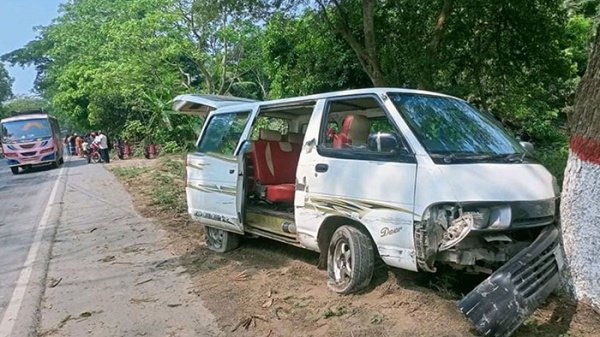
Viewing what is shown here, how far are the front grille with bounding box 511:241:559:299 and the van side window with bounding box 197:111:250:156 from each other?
3721 millimetres

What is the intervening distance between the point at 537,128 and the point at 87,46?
98.4 ft

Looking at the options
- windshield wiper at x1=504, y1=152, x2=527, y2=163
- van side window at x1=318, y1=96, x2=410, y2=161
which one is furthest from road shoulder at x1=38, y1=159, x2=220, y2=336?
windshield wiper at x1=504, y1=152, x2=527, y2=163

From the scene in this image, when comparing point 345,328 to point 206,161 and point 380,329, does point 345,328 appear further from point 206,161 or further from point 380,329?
point 206,161

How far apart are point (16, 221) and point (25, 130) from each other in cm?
1562

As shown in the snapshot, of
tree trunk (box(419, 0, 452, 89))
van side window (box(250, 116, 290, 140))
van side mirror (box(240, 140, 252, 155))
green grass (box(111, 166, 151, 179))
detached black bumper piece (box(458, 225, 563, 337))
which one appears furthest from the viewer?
green grass (box(111, 166, 151, 179))

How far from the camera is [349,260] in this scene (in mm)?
4664

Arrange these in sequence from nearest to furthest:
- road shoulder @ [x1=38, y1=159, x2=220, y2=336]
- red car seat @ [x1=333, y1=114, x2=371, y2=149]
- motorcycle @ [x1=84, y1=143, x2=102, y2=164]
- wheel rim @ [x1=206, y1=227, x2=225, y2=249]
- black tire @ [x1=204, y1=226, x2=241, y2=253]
→ road shoulder @ [x1=38, y1=159, x2=220, y2=336]
red car seat @ [x1=333, y1=114, x2=371, y2=149]
black tire @ [x1=204, y1=226, x2=241, y2=253]
wheel rim @ [x1=206, y1=227, x2=225, y2=249]
motorcycle @ [x1=84, y1=143, x2=102, y2=164]

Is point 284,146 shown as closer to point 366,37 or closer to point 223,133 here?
point 223,133

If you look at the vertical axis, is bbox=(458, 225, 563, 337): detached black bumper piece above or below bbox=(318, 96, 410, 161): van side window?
below

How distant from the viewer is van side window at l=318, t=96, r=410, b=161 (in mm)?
4246

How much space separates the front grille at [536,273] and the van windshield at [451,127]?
0.97m

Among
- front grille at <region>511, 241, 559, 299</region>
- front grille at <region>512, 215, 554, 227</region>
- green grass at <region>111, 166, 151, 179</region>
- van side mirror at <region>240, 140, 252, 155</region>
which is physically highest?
van side mirror at <region>240, 140, 252, 155</region>

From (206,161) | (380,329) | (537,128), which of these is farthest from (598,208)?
(537,128)

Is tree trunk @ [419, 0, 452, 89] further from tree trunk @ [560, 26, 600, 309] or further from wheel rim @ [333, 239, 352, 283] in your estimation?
wheel rim @ [333, 239, 352, 283]
